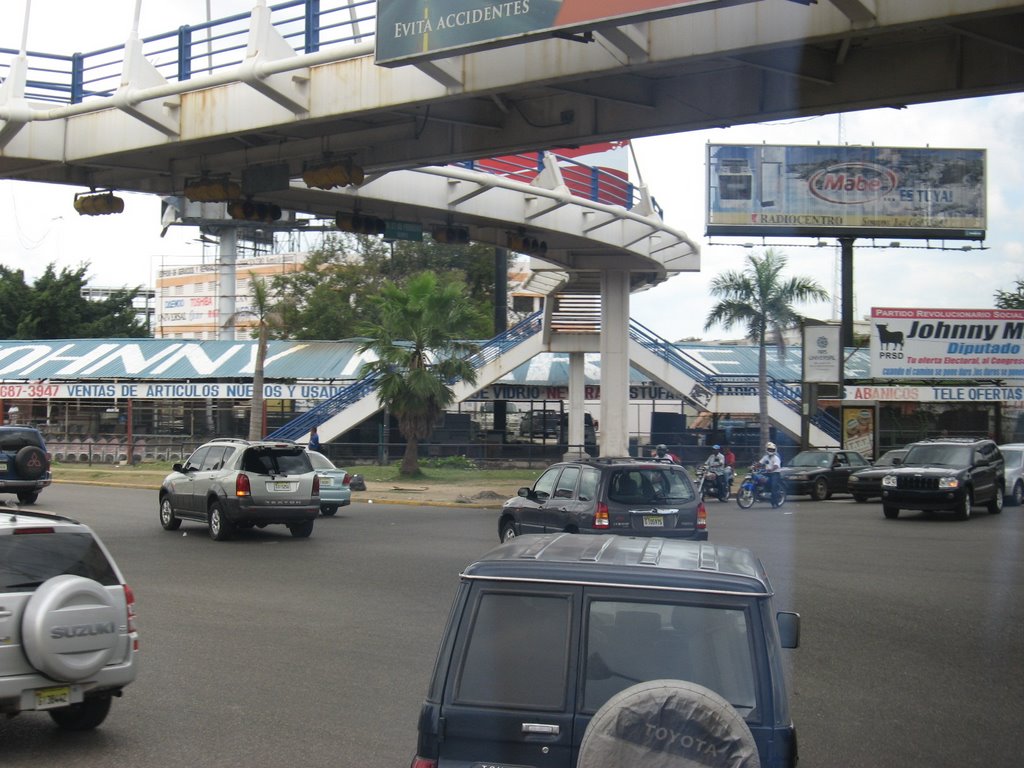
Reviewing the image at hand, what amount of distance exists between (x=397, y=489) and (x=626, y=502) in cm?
1861

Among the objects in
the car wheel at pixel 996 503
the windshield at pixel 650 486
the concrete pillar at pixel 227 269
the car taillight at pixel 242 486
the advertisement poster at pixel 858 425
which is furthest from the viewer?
the concrete pillar at pixel 227 269

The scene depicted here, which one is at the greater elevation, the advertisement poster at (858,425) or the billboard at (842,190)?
the billboard at (842,190)

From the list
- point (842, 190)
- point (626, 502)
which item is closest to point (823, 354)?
point (842, 190)

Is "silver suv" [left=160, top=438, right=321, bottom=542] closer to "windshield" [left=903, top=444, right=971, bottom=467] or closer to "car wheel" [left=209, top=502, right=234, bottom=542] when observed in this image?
"car wheel" [left=209, top=502, right=234, bottom=542]

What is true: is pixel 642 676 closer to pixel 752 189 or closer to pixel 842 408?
pixel 842 408

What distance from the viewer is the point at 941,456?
2647 cm

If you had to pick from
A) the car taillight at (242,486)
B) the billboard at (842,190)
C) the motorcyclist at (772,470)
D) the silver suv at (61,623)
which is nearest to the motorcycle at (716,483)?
the motorcyclist at (772,470)

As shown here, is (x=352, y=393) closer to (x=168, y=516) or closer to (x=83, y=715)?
(x=168, y=516)

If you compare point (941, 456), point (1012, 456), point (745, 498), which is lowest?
point (745, 498)

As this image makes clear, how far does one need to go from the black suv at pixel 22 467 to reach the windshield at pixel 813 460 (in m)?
20.9

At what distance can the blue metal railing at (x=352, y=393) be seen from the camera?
4266 cm

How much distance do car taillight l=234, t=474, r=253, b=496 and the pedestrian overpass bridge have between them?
18.9ft

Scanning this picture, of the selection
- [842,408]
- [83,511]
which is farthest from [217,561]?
[842,408]

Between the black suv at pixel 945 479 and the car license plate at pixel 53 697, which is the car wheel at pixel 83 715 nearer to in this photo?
the car license plate at pixel 53 697
